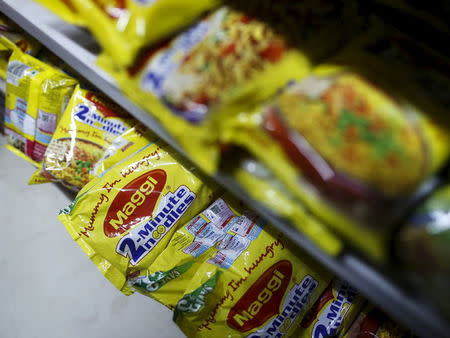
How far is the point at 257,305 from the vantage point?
96cm

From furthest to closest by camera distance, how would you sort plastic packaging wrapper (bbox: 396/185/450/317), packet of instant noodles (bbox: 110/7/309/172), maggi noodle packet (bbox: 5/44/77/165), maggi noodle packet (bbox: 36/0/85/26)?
maggi noodle packet (bbox: 5/44/77/165) < maggi noodle packet (bbox: 36/0/85/26) < packet of instant noodles (bbox: 110/7/309/172) < plastic packaging wrapper (bbox: 396/185/450/317)

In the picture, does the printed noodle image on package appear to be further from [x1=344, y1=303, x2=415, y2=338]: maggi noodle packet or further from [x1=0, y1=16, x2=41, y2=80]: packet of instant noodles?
[x1=0, y1=16, x2=41, y2=80]: packet of instant noodles

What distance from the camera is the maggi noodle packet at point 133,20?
660 millimetres

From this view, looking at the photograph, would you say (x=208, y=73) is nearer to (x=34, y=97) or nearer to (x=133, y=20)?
(x=133, y=20)

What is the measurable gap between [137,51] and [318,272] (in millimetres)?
768

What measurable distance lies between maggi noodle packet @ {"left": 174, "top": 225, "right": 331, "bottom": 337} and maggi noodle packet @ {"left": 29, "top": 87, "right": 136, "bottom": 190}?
565mm

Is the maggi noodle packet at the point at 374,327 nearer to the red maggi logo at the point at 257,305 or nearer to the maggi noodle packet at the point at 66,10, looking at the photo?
the red maggi logo at the point at 257,305

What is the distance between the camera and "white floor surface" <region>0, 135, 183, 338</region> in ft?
4.01

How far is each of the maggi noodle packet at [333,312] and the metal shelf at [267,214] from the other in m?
0.48

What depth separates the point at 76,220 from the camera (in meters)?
1.03

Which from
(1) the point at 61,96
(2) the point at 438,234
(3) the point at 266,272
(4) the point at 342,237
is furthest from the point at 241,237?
(1) the point at 61,96

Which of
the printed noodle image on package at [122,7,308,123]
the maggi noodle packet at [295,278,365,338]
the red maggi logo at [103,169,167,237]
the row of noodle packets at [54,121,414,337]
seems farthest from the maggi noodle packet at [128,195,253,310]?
the printed noodle image on package at [122,7,308,123]

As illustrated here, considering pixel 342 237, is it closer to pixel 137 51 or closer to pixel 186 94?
pixel 186 94

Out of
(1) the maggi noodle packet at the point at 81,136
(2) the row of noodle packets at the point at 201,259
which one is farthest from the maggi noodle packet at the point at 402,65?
(1) the maggi noodle packet at the point at 81,136
